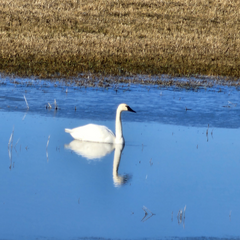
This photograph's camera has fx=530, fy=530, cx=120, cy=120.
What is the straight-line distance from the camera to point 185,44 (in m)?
21.1

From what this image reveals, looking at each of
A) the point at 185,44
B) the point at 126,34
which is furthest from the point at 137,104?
the point at 126,34

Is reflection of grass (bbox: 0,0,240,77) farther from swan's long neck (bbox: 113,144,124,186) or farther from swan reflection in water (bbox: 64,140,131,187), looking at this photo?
swan's long neck (bbox: 113,144,124,186)

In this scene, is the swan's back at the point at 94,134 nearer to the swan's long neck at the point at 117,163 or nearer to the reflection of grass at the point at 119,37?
the swan's long neck at the point at 117,163

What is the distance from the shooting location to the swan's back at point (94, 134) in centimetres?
874

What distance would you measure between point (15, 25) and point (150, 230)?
1991 centimetres

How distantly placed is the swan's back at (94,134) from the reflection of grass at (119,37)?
6.84 metres

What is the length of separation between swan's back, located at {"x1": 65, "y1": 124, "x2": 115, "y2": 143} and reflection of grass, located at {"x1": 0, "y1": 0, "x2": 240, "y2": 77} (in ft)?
22.4

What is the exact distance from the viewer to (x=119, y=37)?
21.8 metres

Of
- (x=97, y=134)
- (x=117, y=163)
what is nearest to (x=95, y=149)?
(x=97, y=134)

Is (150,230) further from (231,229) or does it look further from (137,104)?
(137,104)

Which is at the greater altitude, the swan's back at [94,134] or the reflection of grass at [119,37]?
the reflection of grass at [119,37]

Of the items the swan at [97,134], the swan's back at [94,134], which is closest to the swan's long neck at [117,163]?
the swan at [97,134]

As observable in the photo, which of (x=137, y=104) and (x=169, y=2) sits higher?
(x=169, y=2)

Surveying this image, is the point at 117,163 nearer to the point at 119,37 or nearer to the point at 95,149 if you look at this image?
the point at 95,149
